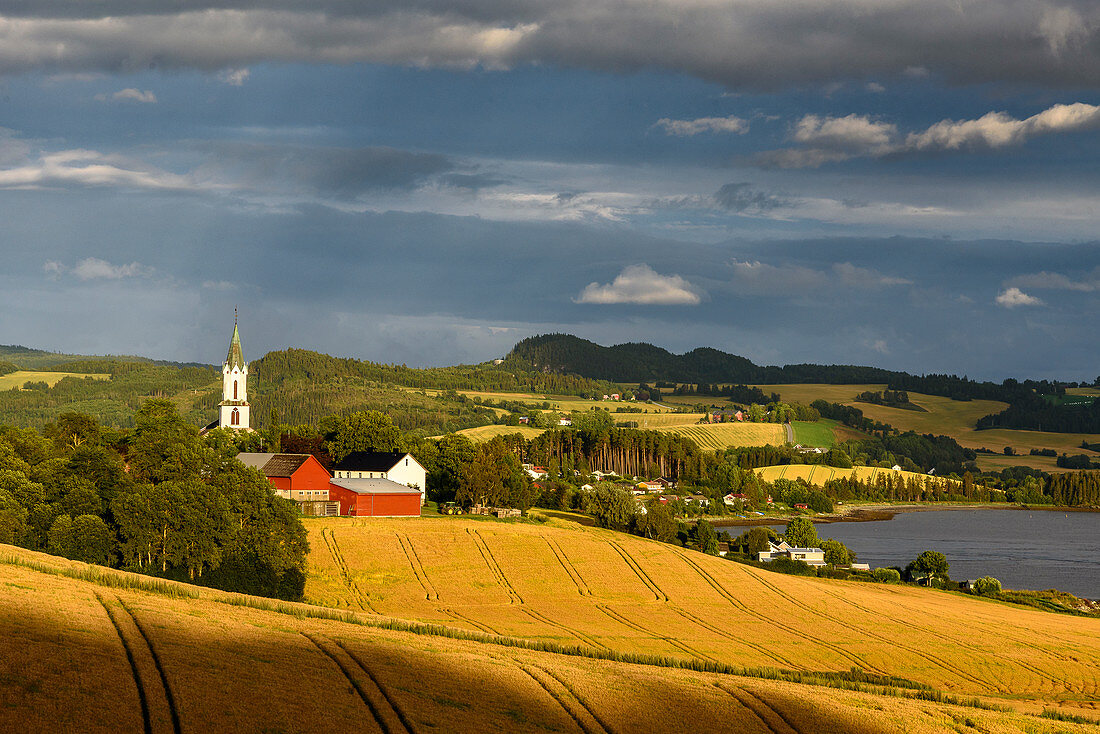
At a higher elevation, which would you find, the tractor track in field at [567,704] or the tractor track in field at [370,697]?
the tractor track in field at [370,697]

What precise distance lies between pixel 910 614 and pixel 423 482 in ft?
160

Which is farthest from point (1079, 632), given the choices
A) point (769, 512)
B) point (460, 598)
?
point (769, 512)

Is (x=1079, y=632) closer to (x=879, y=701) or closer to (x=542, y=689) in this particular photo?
(x=879, y=701)

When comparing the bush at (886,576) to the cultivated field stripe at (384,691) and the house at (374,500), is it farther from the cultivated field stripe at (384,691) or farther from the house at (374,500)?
the cultivated field stripe at (384,691)

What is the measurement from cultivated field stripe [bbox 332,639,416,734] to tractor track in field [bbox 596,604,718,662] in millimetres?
20743

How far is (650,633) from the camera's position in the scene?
55.6m

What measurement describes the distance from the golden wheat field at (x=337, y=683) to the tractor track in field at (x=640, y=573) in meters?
27.4

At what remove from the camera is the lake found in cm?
10512

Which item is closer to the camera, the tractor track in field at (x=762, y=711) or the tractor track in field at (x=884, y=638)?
the tractor track in field at (x=762, y=711)

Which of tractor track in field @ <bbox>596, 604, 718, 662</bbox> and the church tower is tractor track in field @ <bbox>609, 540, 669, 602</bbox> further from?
the church tower

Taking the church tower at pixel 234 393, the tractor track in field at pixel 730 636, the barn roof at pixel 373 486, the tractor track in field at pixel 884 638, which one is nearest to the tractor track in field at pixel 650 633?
the tractor track in field at pixel 730 636

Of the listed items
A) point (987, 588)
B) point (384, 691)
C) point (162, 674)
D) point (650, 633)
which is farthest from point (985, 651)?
point (162, 674)

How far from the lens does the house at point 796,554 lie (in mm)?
104625

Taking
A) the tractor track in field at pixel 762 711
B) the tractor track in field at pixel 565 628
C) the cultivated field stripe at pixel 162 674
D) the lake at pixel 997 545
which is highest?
the cultivated field stripe at pixel 162 674
